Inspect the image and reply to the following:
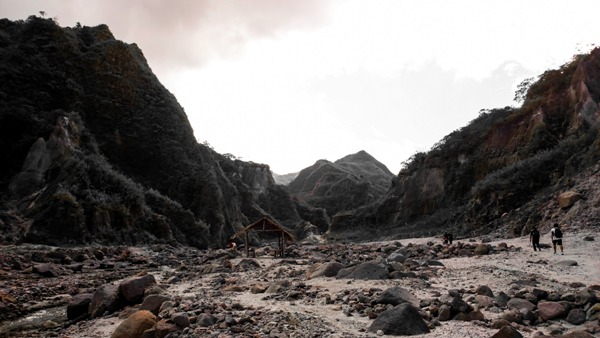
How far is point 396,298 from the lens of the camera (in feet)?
29.4

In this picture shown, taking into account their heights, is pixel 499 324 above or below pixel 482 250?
below

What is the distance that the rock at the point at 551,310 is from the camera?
761cm

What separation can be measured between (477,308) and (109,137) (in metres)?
51.5

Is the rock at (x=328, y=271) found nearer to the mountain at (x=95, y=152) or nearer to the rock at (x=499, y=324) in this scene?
the rock at (x=499, y=324)

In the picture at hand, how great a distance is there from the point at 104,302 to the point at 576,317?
12.3 meters

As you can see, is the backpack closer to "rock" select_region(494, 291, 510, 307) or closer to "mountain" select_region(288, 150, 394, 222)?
"rock" select_region(494, 291, 510, 307)

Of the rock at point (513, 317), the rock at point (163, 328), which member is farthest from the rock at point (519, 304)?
the rock at point (163, 328)

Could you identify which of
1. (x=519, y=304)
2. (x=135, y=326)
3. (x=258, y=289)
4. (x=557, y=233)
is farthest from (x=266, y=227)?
(x=519, y=304)

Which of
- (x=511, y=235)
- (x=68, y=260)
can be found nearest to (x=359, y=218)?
(x=511, y=235)

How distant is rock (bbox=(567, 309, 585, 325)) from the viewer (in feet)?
24.0

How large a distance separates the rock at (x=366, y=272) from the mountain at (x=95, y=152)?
25252 mm

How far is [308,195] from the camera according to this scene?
114 m

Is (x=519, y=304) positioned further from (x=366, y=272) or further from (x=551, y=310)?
(x=366, y=272)

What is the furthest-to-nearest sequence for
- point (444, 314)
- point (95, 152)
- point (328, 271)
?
point (95, 152) → point (328, 271) → point (444, 314)
